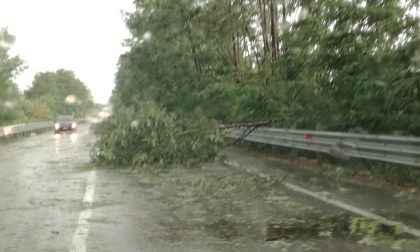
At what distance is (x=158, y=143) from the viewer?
1609 centimetres

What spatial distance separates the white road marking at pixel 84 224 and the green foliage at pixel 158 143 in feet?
12.2

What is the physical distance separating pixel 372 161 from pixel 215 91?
13.6 meters

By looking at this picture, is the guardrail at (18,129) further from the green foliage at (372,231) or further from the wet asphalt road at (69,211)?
the green foliage at (372,231)

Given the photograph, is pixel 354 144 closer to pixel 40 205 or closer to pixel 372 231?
pixel 372 231

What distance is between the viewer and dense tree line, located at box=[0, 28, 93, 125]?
66.1 m

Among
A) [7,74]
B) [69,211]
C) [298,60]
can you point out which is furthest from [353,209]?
[7,74]

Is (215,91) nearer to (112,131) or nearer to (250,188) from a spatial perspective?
(112,131)

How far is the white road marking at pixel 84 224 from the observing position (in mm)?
6962

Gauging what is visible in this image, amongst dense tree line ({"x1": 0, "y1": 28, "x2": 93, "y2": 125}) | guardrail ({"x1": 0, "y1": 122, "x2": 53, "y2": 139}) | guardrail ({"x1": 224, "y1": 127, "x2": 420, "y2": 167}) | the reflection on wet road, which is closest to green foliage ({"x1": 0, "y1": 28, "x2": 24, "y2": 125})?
dense tree line ({"x1": 0, "y1": 28, "x2": 93, "y2": 125})

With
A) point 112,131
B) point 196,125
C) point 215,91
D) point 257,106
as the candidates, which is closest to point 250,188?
point 196,125

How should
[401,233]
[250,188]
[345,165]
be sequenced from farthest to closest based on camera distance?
[345,165] → [250,188] → [401,233]

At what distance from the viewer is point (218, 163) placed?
16641mm

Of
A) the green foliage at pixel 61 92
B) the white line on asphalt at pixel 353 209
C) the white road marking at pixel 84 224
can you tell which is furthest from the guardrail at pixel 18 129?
the green foliage at pixel 61 92

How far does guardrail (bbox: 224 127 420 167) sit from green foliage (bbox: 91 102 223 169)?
6.66 feet
